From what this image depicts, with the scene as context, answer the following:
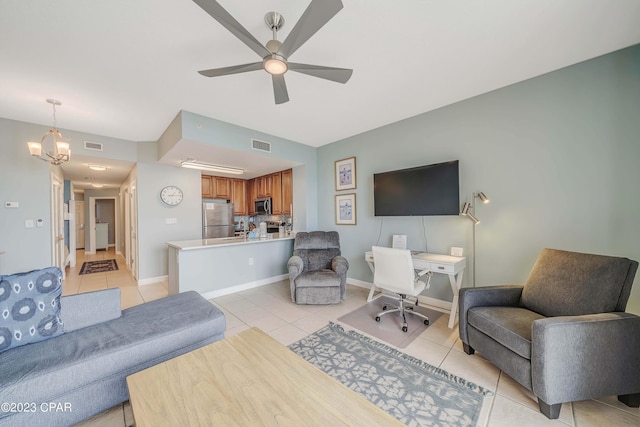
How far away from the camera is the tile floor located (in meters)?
1.44

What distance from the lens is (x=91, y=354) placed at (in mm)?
1372

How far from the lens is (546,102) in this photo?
232 centimetres

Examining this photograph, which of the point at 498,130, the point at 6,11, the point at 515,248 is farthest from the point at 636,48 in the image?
the point at 6,11

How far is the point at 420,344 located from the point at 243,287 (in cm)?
280

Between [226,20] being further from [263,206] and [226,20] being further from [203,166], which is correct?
[263,206]

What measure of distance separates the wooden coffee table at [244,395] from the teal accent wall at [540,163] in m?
2.49

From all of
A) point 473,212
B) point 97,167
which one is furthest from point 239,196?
point 473,212

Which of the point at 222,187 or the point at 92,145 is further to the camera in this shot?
the point at 222,187

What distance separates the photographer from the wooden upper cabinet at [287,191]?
4.88m

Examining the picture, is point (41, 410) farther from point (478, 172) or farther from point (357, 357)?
point (478, 172)

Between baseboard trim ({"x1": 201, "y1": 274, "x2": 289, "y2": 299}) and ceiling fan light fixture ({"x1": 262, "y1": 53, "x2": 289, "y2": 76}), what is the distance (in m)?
3.16

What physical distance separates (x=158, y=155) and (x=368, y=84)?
392cm

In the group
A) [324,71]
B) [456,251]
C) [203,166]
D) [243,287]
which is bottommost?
[243,287]

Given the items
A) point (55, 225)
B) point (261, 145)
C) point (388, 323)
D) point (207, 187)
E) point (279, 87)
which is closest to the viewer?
point (279, 87)
